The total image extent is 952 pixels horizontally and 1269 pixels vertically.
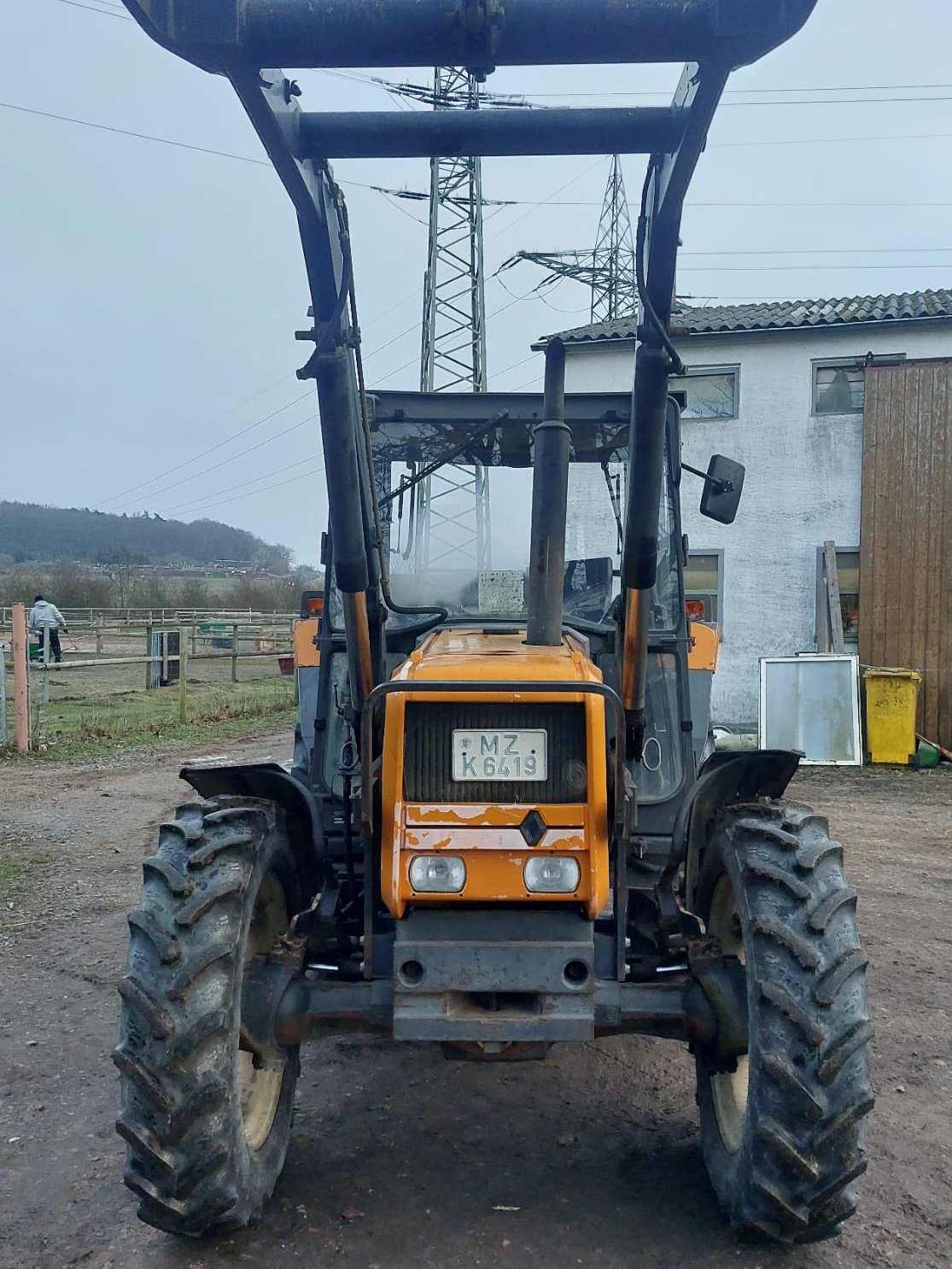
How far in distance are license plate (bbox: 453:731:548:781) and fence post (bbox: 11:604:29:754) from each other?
10.0 metres

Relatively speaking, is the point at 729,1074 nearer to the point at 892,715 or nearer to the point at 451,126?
the point at 451,126

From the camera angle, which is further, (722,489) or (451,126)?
(722,489)

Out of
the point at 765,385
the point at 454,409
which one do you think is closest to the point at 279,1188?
the point at 454,409

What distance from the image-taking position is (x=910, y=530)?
1320cm

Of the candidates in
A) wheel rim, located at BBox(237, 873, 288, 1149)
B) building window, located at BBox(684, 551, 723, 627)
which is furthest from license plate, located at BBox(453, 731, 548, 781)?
building window, located at BBox(684, 551, 723, 627)

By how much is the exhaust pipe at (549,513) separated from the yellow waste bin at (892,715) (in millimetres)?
9493

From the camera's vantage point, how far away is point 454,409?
4840mm

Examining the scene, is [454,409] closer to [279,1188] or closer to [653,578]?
[653,578]

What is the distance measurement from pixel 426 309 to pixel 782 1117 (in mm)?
19333

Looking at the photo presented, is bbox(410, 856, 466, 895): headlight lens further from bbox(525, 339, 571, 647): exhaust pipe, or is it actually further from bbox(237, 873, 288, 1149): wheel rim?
bbox(525, 339, 571, 647): exhaust pipe

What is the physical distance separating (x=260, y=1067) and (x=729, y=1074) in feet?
4.86

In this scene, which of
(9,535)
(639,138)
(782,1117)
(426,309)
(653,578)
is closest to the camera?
(782,1117)

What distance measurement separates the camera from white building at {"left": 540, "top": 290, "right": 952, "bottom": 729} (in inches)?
538

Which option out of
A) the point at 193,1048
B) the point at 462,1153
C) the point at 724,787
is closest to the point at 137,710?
the point at 462,1153
